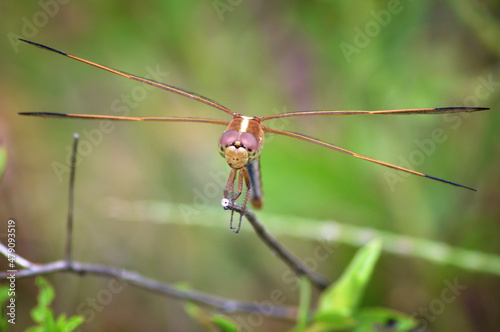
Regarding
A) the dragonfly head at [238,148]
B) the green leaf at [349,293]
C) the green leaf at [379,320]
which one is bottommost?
the green leaf at [379,320]

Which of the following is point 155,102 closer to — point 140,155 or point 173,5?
point 140,155

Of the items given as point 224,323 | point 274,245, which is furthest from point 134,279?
point 274,245

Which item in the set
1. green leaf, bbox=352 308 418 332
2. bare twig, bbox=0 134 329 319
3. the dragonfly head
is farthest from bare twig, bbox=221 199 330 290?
green leaf, bbox=352 308 418 332

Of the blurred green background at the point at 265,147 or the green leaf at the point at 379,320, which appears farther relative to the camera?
the blurred green background at the point at 265,147

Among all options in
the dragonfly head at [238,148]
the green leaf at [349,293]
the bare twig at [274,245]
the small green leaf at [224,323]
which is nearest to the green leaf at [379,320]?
the green leaf at [349,293]

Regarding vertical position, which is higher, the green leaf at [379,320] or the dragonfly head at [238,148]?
the dragonfly head at [238,148]

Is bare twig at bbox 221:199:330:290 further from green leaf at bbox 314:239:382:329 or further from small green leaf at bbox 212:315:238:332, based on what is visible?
small green leaf at bbox 212:315:238:332

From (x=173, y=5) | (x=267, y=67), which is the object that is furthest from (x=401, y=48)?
(x=173, y=5)

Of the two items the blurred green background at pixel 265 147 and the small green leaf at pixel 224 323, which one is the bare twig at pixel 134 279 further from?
the blurred green background at pixel 265 147
